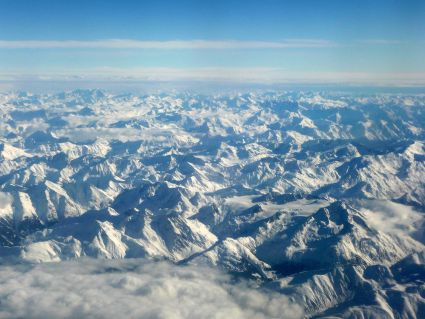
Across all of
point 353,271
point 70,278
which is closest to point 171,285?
point 70,278

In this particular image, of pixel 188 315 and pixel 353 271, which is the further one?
pixel 353 271

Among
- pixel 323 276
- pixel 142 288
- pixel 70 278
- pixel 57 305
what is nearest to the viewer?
pixel 57 305

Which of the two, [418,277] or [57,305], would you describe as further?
[418,277]

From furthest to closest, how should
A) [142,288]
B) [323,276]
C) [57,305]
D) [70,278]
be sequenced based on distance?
[323,276]
[70,278]
[142,288]
[57,305]

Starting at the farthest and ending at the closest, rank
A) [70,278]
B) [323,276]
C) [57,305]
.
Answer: [323,276], [70,278], [57,305]

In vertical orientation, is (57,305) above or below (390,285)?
above

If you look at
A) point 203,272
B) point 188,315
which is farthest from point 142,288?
point 203,272

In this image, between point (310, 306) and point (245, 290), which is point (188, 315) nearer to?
point (245, 290)

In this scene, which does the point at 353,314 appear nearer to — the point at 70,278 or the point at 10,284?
the point at 70,278
